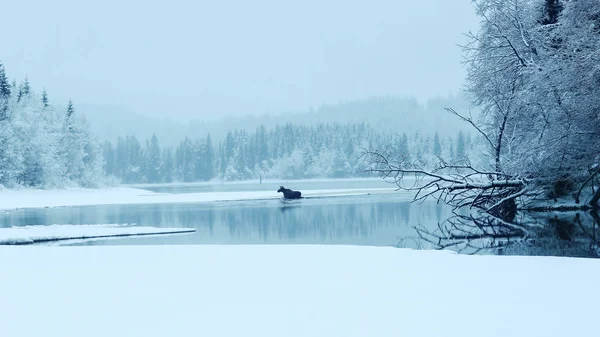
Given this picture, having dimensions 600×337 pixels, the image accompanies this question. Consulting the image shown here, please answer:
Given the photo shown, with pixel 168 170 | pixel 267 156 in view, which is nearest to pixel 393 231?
pixel 267 156

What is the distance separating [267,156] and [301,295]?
14852cm

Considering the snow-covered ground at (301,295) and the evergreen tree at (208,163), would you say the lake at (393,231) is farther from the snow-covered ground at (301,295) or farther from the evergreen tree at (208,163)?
the evergreen tree at (208,163)

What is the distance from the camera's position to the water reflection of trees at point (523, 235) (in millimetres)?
13852

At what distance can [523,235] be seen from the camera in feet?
56.1

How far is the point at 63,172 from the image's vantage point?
68938 mm

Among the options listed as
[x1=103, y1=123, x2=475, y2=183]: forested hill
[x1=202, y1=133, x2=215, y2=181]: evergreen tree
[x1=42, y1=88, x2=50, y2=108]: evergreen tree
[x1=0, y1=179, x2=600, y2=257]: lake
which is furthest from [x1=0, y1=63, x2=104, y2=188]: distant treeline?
[x1=202, y1=133, x2=215, y2=181]: evergreen tree

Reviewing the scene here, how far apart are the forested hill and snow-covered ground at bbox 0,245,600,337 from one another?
13058 cm

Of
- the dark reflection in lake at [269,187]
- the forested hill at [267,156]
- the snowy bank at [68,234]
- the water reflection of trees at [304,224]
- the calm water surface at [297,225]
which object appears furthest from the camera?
the forested hill at [267,156]

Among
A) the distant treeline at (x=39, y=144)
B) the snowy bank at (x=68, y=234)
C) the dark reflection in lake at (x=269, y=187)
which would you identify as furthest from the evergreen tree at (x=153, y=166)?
the snowy bank at (x=68, y=234)

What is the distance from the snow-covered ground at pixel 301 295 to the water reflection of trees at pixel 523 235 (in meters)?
2.46

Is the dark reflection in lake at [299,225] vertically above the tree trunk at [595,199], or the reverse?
the tree trunk at [595,199]

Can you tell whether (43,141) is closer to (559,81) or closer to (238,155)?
(559,81)

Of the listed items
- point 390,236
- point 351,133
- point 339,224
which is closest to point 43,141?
point 339,224

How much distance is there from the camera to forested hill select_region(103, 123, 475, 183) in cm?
14588
